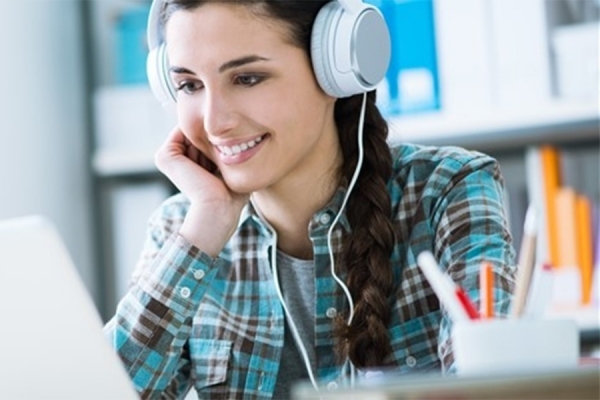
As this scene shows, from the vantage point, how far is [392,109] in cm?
272

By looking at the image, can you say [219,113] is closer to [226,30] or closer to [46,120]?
[226,30]

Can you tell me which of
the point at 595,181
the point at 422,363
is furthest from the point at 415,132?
the point at 422,363

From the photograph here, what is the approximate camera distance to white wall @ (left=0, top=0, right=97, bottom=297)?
299cm

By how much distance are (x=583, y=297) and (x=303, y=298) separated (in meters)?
1.10

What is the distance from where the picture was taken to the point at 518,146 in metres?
2.82

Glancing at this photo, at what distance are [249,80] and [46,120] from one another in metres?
1.63

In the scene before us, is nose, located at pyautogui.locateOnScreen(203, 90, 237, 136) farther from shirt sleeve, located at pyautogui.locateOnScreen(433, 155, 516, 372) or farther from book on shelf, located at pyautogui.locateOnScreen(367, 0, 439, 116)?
book on shelf, located at pyautogui.locateOnScreen(367, 0, 439, 116)

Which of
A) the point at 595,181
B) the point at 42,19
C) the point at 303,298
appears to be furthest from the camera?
the point at 42,19

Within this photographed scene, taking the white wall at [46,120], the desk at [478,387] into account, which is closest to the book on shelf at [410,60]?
the white wall at [46,120]

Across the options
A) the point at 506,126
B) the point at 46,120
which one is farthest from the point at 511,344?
the point at 46,120

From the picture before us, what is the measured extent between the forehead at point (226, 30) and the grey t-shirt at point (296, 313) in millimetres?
313

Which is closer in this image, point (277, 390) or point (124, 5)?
point (277, 390)

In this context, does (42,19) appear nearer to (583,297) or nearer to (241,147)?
(583,297)

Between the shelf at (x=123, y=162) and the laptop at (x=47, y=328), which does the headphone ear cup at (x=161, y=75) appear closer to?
the laptop at (x=47, y=328)
